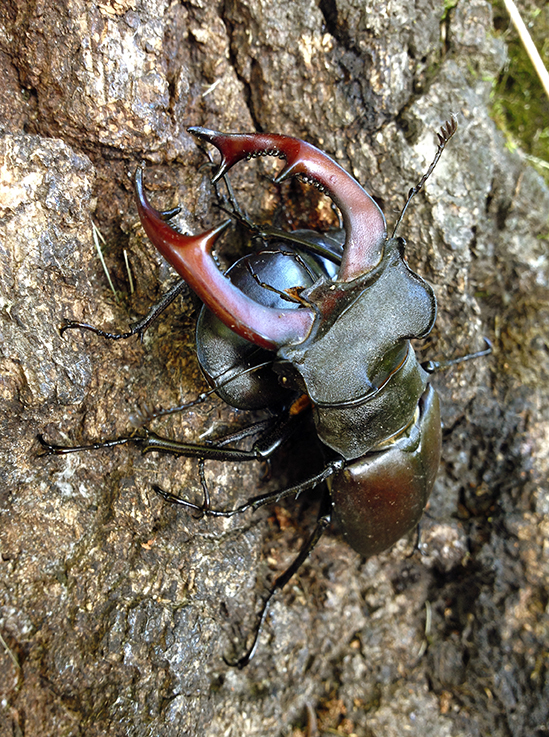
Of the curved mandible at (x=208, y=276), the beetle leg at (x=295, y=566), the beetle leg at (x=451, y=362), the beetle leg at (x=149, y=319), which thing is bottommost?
the beetle leg at (x=295, y=566)

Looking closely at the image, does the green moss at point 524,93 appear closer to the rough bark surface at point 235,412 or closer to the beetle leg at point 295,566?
the rough bark surface at point 235,412

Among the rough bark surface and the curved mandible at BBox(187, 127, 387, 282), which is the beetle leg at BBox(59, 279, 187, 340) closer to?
the rough bark surface

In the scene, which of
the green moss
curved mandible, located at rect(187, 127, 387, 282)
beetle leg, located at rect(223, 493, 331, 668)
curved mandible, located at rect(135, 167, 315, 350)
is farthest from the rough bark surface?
curved mandible, located at rect(135, 167, 315, 350)

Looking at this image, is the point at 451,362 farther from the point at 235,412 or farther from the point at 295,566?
the point at 295,566

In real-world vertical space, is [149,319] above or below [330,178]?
below

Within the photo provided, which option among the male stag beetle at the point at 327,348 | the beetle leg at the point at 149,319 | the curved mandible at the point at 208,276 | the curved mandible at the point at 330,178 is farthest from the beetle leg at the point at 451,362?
the beetle leg at the point at 149,319

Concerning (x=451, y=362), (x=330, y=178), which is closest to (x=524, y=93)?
(x=451, y=362)

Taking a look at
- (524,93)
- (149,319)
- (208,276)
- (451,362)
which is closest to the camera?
(208,276)
